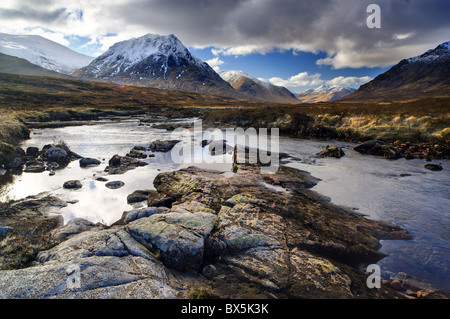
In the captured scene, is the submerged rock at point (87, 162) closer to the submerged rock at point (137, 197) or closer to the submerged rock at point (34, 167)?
the submerged rock at point (34, 167)

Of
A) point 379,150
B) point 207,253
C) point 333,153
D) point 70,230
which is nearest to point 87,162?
point 70,230

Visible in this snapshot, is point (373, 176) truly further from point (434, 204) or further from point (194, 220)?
point (194, 220)

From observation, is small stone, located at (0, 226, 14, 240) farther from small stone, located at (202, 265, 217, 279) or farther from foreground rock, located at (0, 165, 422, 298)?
small stone, located at (202, 265, 217, 279)

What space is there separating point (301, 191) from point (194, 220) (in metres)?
7.76

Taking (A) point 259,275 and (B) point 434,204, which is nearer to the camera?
(A) point 259,275

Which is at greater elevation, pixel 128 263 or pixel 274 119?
pixel 274 119

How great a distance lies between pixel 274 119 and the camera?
145ft

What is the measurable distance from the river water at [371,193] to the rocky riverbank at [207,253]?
34.2 inches

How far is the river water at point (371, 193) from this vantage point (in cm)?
779

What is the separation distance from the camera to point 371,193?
13.4m

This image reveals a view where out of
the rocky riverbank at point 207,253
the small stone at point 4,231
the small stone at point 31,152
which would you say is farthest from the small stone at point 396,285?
the small stone at point 31,152

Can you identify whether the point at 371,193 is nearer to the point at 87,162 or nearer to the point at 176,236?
the point at 176,236

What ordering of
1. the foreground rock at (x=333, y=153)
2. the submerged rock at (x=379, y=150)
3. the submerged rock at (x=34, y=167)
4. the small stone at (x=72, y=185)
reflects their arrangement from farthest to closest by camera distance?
the foreground rock at (x=333, y=153)
the submerged rock at (x=379, y=150)
the submerged rock at (x=34, y=167)
the small stone at (x=72, y=185)
